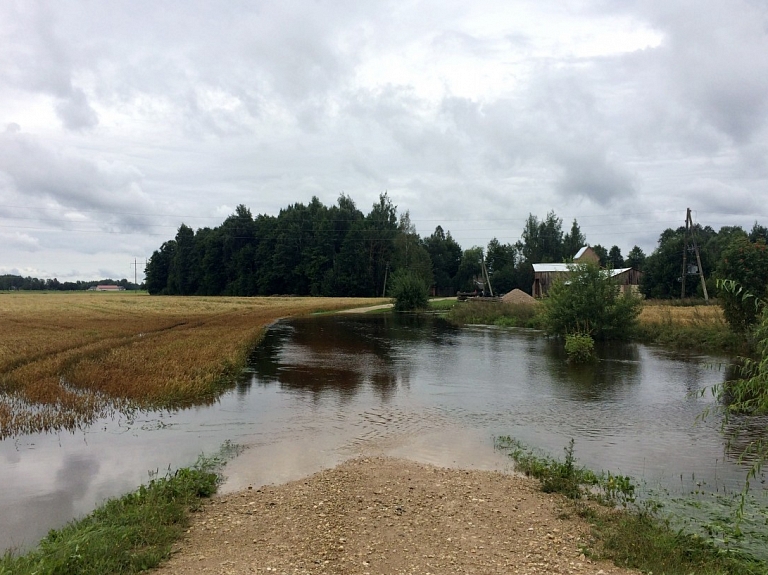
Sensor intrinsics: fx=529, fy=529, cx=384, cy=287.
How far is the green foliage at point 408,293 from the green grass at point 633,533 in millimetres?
51234

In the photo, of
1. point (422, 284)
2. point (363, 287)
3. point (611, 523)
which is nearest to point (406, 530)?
point (611, 523)

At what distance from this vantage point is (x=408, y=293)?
60.1 metres

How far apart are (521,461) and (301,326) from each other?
106 ft

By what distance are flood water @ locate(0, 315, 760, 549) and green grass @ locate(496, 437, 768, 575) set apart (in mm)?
1075

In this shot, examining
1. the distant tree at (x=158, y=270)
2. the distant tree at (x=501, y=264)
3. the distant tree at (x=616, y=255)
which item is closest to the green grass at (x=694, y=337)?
the distant tree at (x=501, y=264)

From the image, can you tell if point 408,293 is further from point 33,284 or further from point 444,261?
point 33,284

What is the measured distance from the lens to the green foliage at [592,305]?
2794 centimetres

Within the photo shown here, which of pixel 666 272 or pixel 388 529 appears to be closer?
pixel 388 529

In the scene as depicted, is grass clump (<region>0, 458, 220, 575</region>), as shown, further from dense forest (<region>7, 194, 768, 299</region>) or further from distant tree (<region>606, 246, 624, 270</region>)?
distant tree (<region>606, 246, 624, 270</region>)

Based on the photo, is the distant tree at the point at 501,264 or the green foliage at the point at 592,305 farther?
the distant tree at the point at 501,264

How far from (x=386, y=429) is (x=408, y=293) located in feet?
160

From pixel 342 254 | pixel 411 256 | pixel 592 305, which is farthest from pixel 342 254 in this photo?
pixel 592 305

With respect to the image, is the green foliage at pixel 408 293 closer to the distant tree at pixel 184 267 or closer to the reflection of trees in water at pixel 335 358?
the reflection of trees in water at pixel 335 358

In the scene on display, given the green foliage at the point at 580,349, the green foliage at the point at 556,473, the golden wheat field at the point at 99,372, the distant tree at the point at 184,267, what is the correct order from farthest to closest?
the distant tree at the point at 184,267 < the green foliage at the point at 580,349 < the golden wheat field at the point at 99,372 < the green foliage at the point at 556,473
